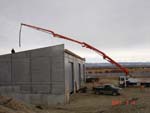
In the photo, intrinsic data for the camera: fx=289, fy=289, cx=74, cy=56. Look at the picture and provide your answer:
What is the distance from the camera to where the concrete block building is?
32969 millimetres

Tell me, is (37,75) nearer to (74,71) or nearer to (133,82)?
(74,71)

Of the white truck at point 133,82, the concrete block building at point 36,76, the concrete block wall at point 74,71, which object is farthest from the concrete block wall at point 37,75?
the white truck at point 133,82

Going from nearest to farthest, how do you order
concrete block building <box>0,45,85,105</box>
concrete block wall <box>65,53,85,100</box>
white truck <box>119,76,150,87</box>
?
1. concrete block building <box>0,45,85,105</box>
2. concrete block wall <box>65,53,85,100</box>
3. white truck <box>119,76,150,87</box>

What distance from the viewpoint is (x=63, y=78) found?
33.0 m

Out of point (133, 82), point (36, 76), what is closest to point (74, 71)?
point (36, 76)

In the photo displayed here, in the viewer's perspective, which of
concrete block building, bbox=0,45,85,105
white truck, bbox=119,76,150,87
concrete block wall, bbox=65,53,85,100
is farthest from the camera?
white truck, bbox=119,76,150,87

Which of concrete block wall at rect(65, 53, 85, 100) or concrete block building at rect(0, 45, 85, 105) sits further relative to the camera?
concrete block wall at rect(65, 53, 85, 100)

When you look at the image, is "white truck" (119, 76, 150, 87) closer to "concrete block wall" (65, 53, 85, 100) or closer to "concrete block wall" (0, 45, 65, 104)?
"concrete block wall" (65, 53, 85, 100)

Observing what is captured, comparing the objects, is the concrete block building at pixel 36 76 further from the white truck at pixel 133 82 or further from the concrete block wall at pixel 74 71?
the white truck at pixel 133 82

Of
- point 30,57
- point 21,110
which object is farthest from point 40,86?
point 21,110

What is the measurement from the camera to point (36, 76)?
3391 centimetres

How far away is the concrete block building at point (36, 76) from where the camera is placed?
33.0 meters

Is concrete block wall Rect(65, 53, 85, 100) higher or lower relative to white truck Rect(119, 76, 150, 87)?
higher

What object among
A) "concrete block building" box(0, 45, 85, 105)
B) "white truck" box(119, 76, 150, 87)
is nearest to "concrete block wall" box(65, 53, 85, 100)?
"concrete block building" box(0, 45, 85, 105)
